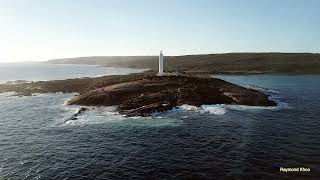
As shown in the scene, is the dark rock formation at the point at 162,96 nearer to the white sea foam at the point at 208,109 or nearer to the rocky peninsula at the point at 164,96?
the rocky peninsula at the point at 164,96

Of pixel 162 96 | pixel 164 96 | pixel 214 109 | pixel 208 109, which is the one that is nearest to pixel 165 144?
pixel 208 109

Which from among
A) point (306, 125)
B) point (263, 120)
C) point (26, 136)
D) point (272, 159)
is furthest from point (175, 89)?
point (272, 159)

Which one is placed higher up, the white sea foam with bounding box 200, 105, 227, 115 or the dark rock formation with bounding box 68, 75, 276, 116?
the dark rock formation with bounding box 68, 75, 276, 116

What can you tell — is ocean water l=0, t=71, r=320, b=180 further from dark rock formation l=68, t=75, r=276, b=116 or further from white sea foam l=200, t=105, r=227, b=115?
dark rock formation l=68, t=75, r=276, b=116

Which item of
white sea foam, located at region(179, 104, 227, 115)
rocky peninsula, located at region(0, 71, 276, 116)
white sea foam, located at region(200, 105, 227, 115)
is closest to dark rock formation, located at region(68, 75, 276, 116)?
rocky peninsula, located at region(0, 71, 276, 116)

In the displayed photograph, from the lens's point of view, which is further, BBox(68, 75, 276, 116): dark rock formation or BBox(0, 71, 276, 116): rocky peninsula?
BBox(0, 71, 276, 116): rocky peninsula
